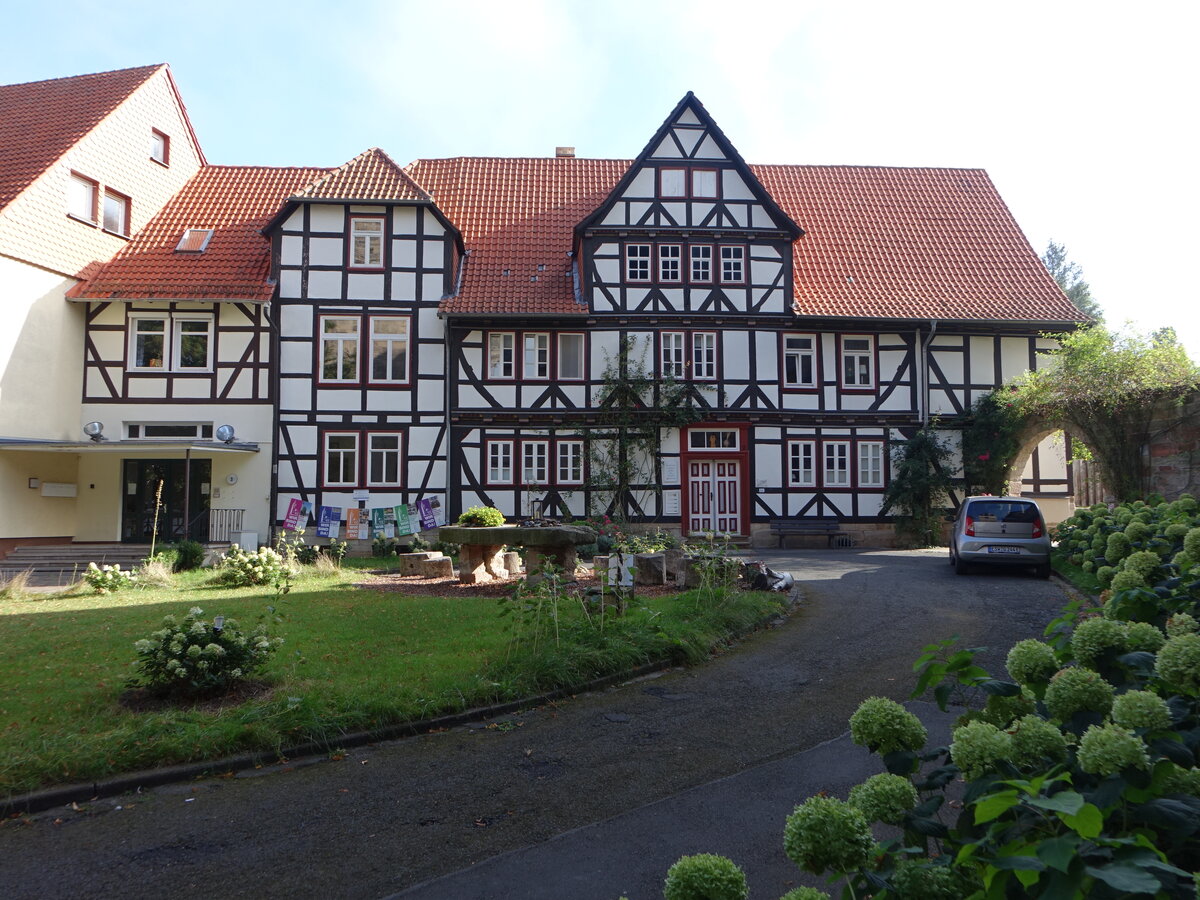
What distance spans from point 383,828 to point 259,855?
2.02 feet

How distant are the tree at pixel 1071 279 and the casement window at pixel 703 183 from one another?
46.1m

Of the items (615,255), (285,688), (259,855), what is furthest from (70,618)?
(615,255)

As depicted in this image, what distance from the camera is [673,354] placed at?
23.0m

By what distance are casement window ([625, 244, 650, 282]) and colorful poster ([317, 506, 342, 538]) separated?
994 centimetres

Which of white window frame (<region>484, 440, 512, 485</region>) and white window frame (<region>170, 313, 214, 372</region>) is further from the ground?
white window frame (<region>170, 313, 214, 372</region>)

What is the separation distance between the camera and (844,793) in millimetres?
4840

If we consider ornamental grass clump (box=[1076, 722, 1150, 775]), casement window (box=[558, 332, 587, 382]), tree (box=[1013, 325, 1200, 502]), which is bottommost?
ornamental grass clump (box=[1076, 722, 1150, 775])

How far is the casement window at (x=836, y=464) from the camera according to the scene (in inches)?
916

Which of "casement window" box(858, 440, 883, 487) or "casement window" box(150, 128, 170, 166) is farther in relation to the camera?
"casement window" box(150, 128, 170, 166)

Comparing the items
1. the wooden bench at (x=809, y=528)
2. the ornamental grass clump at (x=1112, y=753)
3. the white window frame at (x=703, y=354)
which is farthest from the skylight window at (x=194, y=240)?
the ornamental grass clump at (x=1112, y=753)

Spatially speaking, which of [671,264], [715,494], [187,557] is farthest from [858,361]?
[187,557]

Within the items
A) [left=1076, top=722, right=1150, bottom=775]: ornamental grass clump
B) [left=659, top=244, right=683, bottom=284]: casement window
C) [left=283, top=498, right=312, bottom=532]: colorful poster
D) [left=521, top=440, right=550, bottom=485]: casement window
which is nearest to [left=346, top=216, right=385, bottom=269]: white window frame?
[left=521, top=440, right=550, bottom=485]: casement window

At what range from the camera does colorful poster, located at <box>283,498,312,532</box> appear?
21656 millimetres

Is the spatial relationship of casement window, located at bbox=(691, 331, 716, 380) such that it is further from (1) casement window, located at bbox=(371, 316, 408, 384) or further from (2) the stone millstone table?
(2) the stone millstone table
